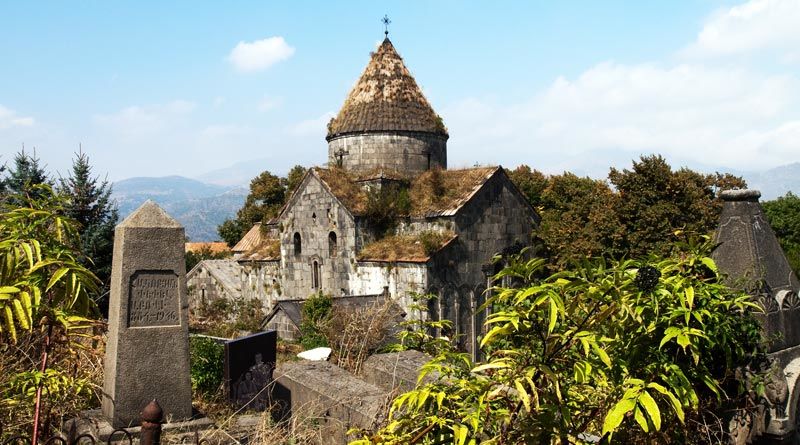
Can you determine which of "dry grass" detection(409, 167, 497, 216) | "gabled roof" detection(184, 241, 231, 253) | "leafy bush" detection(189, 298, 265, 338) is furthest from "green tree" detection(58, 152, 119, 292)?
"gabled roof" detection(184, 241, 231, 253)

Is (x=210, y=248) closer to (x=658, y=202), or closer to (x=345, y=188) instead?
(x=345, y=188)

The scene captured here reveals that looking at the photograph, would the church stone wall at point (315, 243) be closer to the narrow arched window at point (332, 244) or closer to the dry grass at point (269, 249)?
the narrow arched window at point (332, 244)

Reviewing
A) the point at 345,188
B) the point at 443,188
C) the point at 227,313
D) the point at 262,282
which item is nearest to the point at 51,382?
the point at 345,188

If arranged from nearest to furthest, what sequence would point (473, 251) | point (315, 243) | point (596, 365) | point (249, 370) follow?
point (596, 365)
point (249, 370)
point (473, 251)
point (315, 243)

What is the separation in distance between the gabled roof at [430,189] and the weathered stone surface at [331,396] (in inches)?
472

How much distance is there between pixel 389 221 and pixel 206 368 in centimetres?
1193

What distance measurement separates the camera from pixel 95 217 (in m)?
20.6

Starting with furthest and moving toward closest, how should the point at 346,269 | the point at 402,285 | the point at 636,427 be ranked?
1. the point at 346,269
2. the point at 402,285
3. the point at 636,427

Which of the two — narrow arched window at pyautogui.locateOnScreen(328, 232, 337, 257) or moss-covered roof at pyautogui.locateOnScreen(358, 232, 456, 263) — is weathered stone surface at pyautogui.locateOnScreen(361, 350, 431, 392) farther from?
narrow arched window at pyautogui.locateOnScreen(328, 232, 337, 257)

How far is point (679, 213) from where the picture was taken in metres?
22.0

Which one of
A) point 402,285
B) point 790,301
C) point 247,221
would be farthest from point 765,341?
point 247,221

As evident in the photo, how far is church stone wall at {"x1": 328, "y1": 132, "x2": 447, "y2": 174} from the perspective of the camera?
22.2 meters

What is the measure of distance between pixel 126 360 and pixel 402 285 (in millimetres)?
13268

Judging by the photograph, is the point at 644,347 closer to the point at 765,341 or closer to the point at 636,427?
the point at 636,427
